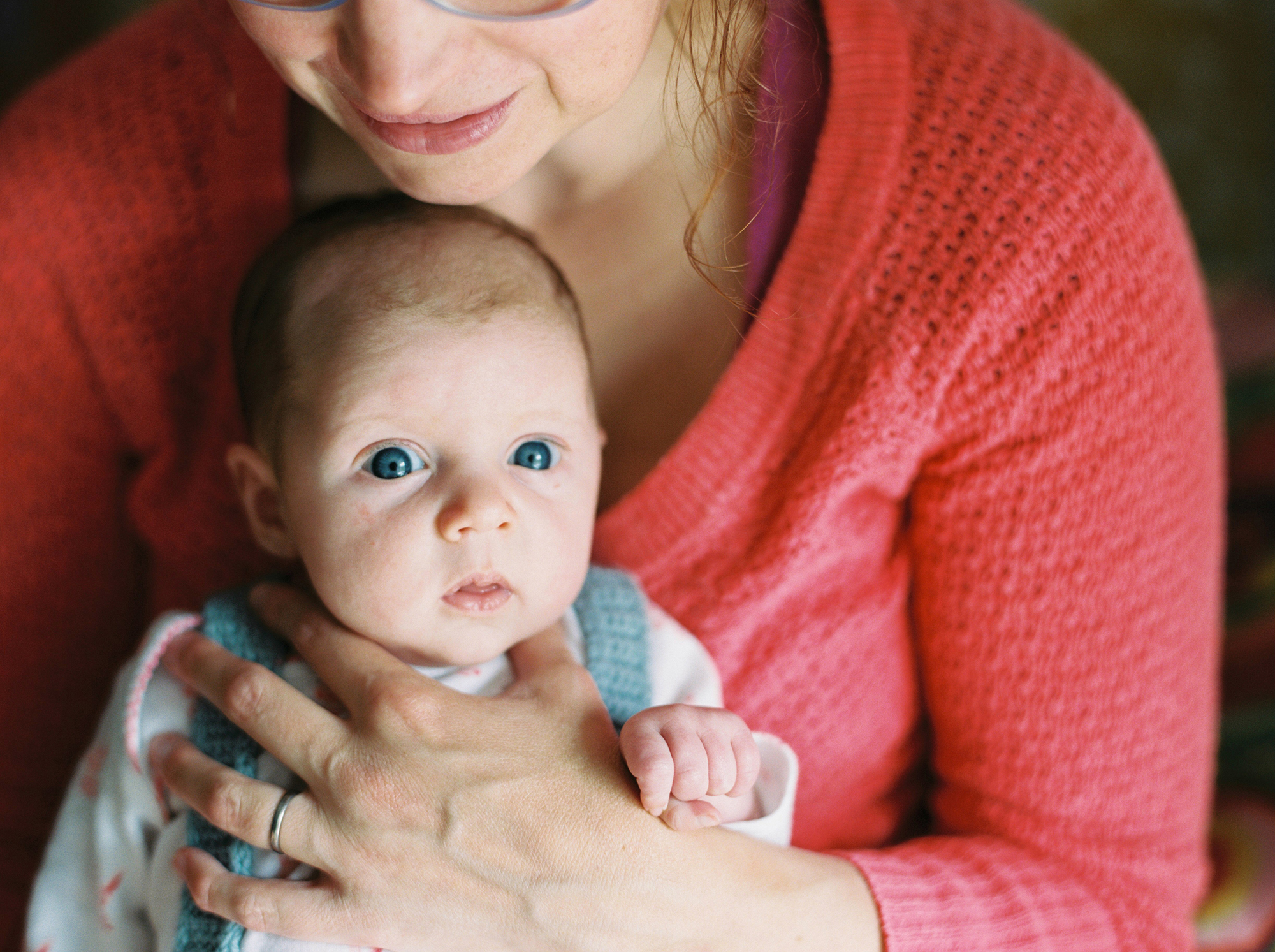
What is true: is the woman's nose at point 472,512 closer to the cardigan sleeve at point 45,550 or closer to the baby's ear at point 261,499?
the baby's ear at point 261,499

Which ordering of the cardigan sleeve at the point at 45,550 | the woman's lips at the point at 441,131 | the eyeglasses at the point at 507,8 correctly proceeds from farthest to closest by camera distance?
the cardigan sleeve at the point at 45,550, the woman's lips at the point at 441,131, the eyeglasses at the point at 507,8

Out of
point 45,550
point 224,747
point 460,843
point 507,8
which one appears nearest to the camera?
point 507,8

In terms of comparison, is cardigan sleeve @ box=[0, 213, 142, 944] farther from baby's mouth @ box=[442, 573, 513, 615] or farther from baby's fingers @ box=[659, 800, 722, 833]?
baby's fingers @ box=[659, 800, 722, 833]

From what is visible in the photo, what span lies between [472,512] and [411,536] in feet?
0.21

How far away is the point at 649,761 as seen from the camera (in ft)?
2.78

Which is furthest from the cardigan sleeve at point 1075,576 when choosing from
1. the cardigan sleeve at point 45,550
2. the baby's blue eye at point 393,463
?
the cardigan sleeve at point 45,550

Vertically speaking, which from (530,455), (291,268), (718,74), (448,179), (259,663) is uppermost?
(718,74)

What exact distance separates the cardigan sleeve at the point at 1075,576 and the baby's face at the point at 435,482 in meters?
0.40

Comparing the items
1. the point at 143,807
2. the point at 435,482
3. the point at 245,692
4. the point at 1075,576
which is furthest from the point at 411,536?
the point at 1075,576

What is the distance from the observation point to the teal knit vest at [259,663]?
3.15 ft

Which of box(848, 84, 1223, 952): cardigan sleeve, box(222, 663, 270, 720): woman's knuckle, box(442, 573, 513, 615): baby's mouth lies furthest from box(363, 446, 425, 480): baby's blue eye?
box(848, 84, 1223, 952): cardigan sleeve

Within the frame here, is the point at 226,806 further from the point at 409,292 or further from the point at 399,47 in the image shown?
the point at 399,47

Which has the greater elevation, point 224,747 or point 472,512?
point 472,512

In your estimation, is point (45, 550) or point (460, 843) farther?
point (45, 550)
